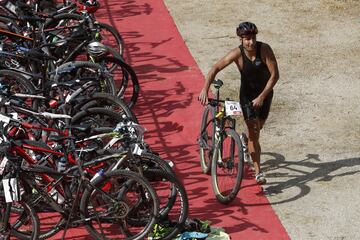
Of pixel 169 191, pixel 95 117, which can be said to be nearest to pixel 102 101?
pixel 95 117

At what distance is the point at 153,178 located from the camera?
881 cm

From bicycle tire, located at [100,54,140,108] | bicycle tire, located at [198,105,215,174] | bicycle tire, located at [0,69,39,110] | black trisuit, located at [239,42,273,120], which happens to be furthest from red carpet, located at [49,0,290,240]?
bicycle tire, located at [0,69,39,110]

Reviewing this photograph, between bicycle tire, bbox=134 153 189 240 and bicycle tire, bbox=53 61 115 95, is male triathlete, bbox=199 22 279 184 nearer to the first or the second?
bicycle tire, bbox=134 153 189 240

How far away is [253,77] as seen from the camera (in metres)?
9.76

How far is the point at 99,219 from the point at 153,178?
29.2 inches

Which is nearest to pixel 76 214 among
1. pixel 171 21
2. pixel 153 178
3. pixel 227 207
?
pixel 153 178

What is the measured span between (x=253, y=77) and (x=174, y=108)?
2746 mm

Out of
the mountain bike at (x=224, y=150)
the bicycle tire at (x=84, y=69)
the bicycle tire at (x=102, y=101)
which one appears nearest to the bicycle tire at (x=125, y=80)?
the bicycle tire at (x=84, y=69)

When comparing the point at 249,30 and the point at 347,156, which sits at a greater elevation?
the point at 249,30

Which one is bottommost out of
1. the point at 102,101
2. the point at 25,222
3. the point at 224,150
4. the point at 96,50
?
the point at 224,150

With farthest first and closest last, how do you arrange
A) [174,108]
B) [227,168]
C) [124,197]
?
[174,108], [227,168], [124,197]

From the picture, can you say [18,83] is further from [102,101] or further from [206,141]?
[206,141]

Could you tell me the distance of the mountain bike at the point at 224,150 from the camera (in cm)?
941

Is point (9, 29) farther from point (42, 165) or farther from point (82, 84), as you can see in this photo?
point (42, 165)
